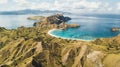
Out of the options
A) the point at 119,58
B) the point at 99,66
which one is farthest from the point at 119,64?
the point at 99,66

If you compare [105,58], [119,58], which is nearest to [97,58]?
[105,58]

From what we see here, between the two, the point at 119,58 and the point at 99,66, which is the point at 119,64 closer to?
the point at 119,58

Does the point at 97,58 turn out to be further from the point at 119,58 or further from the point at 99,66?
the point at 119,58

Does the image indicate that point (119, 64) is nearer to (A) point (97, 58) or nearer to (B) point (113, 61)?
(B) point (113, 61)

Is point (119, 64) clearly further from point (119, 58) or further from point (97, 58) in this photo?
point (97, 58)

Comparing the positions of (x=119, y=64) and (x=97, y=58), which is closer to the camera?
(x=119, y=64)

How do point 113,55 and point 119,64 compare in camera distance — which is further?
point 113,55
